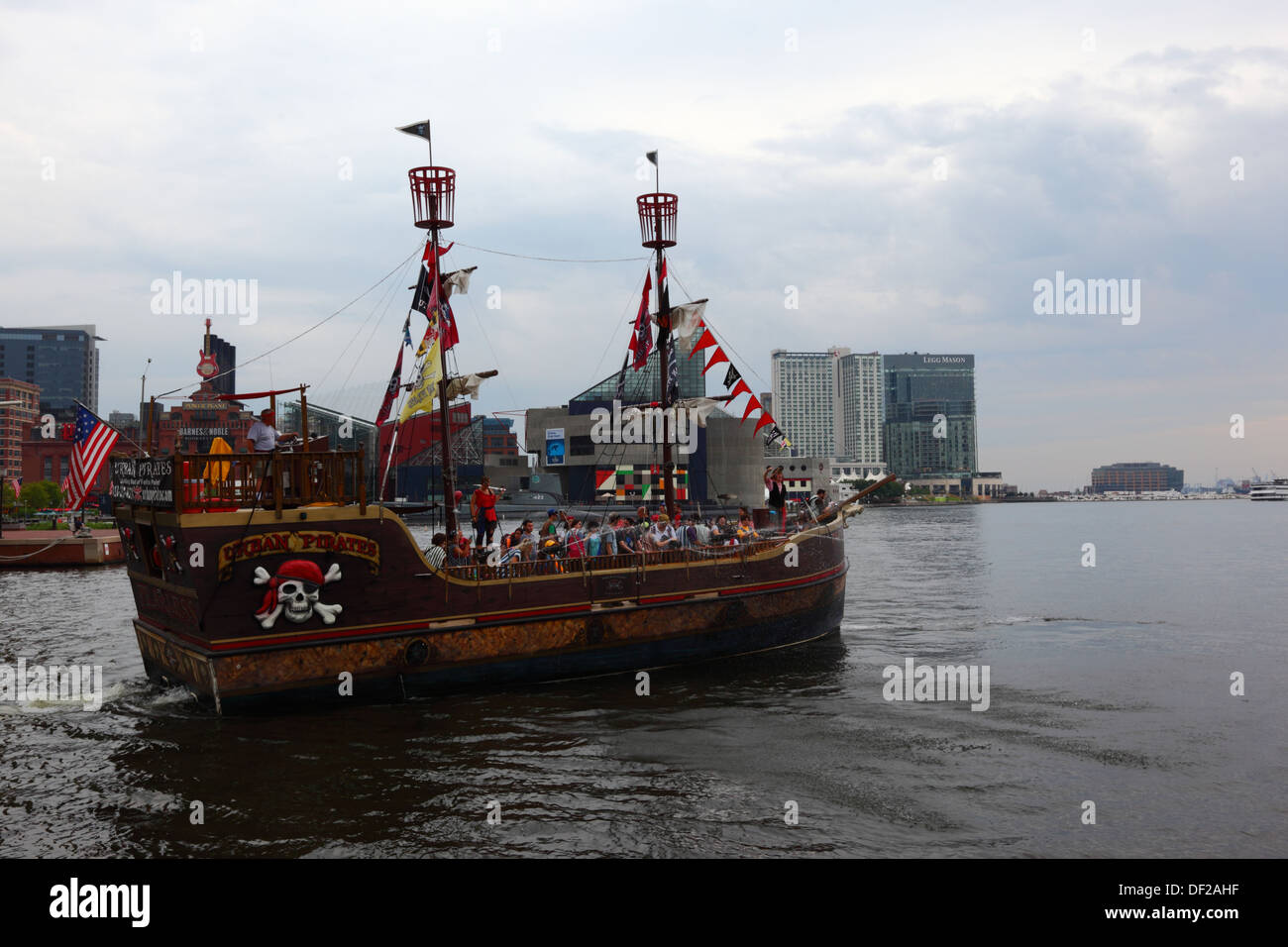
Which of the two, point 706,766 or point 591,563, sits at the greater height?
point 591,563

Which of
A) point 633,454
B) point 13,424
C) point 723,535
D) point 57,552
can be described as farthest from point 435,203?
point 13,424

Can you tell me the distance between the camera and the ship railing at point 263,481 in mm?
13234

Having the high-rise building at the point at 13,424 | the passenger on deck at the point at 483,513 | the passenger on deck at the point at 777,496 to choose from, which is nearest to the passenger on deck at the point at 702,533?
the passenger on deck at the point at 777,496

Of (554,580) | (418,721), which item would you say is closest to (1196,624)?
(554,580)

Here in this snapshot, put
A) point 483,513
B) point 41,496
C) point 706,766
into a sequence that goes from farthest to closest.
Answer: point 41,496 < point 483,513 < point 706,766

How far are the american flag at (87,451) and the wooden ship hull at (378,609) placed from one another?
4691 mm

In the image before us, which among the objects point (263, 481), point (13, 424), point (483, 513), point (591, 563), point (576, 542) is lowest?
point (591, 563)

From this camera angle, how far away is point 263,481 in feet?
44.4

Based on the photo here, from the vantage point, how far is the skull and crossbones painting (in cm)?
1370

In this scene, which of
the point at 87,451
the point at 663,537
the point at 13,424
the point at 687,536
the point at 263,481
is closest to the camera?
the point at 263,481

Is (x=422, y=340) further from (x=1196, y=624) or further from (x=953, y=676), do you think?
(x=1196, y=624)

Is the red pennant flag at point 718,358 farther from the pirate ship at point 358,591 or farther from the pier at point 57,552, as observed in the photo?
the pier at point 57,552

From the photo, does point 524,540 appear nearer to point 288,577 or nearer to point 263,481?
point 288,577

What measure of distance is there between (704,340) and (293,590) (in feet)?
41.8
